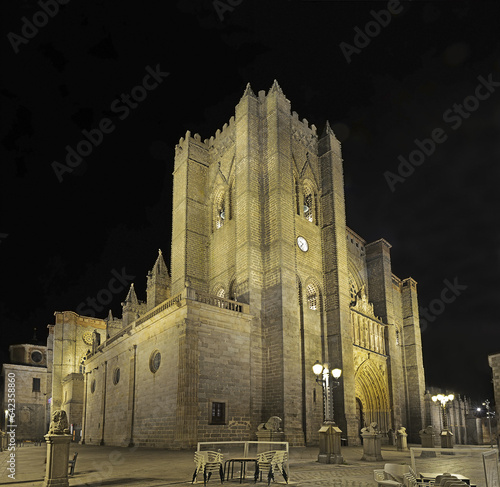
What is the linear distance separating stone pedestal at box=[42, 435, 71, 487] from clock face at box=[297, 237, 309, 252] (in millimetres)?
19296

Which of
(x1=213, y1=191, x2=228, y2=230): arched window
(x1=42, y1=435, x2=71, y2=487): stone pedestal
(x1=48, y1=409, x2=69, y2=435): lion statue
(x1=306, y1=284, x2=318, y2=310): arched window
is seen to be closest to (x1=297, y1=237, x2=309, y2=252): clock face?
(x1=306, y1=284, x2=318, y2=310): arched window

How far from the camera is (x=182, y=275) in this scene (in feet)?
91.6

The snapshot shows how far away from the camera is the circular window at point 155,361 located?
72.6 feet

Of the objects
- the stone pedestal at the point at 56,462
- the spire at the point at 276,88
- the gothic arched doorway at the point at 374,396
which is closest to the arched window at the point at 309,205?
the spire at the point at 276,88

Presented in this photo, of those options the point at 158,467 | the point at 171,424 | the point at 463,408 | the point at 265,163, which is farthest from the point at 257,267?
the point at 463,408

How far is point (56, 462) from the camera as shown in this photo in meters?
8.81

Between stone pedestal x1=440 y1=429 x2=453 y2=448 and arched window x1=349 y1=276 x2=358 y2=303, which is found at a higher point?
arched window x1=349 y1=276 x2=358 y2=303

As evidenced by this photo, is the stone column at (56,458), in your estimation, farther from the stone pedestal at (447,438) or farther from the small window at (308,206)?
the small window at (308,206)

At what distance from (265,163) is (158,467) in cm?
1830

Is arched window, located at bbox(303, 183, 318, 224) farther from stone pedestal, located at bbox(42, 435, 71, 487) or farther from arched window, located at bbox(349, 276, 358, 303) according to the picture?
stone pedestal, located at bbox(42, 435, 71, 487)

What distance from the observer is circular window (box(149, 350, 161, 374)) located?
2212 cm

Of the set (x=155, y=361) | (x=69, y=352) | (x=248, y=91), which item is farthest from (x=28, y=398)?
(x=248, y=91)

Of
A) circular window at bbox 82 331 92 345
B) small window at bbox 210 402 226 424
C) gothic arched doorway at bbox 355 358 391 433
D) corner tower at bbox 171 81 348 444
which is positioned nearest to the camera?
small window at bbox 210 402 226 424

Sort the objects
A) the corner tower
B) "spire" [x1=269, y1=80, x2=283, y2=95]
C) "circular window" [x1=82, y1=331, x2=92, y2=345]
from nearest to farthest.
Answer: the corner tower, "spire" [x1=269, y1=80, x2=283, y2=95], "circular window" [x1=82, y1=331, x2=92, y2=345]
